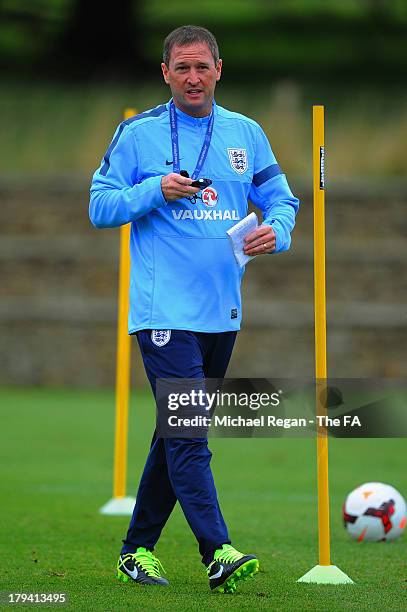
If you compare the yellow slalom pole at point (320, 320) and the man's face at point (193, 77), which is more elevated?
the man's face at point (193, 77)

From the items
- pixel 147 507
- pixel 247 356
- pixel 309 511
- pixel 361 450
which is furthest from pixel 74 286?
pixel 147 507

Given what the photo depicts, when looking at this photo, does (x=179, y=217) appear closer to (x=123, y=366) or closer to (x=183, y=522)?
(x=123, y=366)

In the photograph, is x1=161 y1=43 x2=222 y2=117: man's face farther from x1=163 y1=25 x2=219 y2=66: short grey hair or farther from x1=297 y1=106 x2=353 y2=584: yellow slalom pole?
x1=297 y1=106 x2=353 y2=584: yellow slalom pole

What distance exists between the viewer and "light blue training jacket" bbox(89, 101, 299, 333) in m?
5.80

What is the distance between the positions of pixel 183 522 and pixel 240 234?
125 inches

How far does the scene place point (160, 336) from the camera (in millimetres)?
5781

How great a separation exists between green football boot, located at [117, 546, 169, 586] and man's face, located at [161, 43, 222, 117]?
6.20 feet

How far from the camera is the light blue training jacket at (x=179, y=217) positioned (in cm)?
580

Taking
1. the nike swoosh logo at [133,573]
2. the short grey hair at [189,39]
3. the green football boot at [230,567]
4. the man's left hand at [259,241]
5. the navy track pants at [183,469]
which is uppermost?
the short grey hair at [189,39]

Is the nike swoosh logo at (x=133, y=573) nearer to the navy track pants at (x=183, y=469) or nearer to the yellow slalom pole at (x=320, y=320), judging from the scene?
the navy track pants at (x=183, y=469)

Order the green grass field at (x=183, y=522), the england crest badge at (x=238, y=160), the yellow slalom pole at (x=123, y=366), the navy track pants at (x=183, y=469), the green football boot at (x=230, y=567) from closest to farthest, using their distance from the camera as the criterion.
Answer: the green football boot at (x=230, y=567) → the navy track pants at (x=183, y=469) → the green grass field at (x=183, y=522) → the england crest badge at (x=238, y=160) → the yellow slalom pole at (x=123, y=366)

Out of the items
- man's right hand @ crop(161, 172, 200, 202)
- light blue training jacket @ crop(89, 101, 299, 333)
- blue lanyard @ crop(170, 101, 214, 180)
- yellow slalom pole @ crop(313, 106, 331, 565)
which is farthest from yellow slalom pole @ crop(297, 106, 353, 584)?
man's right hand @ crop(161, 172, 200, 202)

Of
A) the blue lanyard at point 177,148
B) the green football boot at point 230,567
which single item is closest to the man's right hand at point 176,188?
the blue lanyard at point 177,148

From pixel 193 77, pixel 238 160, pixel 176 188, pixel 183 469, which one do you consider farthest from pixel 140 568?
pixel 193 77
